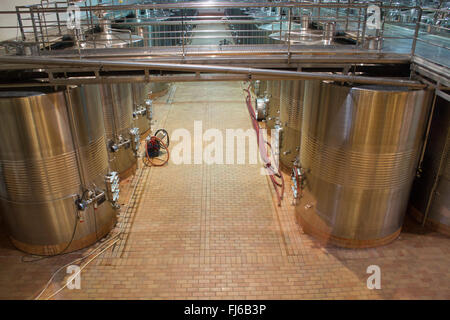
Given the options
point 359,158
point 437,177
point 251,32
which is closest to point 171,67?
point 359,158

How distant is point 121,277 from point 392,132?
4790mm

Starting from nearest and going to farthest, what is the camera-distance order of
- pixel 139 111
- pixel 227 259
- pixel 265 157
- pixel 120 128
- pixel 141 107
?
pixel 227 259 → pixel 120 128 → pixel 139 111 → pixel 265 157 → pixel 141 107

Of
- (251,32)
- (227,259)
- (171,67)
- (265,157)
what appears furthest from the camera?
(251,32)

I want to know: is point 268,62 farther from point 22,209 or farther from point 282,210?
point 22,209

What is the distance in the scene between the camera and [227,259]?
5.90 m

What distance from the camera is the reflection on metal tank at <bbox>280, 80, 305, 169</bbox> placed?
25.8 ft

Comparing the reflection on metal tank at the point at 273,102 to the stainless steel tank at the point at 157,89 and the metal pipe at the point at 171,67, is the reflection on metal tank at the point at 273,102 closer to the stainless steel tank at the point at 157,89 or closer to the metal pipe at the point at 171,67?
the metal pipe at the point at 171,67

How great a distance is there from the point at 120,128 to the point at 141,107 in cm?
183

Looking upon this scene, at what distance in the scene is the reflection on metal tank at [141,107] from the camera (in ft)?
30.2

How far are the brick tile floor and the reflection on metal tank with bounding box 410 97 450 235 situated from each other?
0.31m

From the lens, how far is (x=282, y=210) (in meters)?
7.25

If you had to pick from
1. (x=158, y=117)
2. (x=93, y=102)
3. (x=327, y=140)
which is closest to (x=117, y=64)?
(x=93, y=102)

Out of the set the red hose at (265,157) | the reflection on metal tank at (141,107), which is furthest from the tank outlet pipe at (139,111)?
the red hose at (265,157)

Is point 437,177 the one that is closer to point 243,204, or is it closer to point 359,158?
point 359,158
